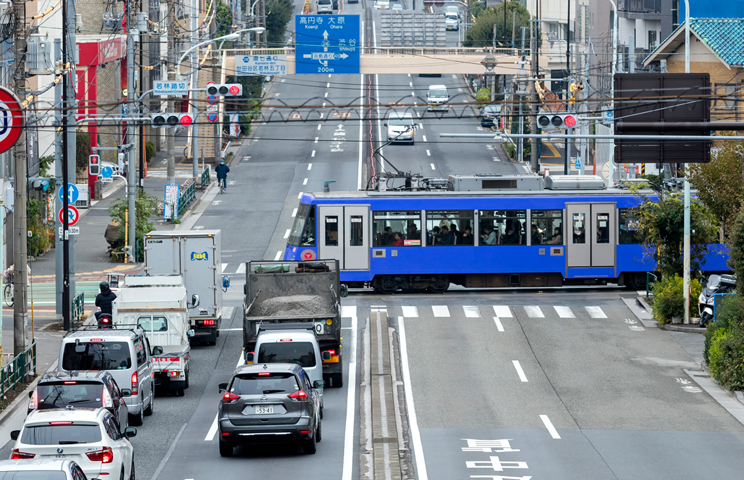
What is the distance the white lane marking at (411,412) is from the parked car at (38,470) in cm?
661

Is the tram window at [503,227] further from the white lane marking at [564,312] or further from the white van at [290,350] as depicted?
the white van at [290,350]

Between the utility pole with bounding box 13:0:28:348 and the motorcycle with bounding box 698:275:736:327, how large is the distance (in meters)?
18.8

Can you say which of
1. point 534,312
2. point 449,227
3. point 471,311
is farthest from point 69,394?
point 449,227

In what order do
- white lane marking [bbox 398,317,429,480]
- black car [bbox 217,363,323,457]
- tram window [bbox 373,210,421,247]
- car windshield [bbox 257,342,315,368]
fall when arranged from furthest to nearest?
tram window [bbox 373,210,421,247], car windshield [bbox 257,342,315,368], black car [bbox 217,363,323,457], white lane marking [bbox 398,317,429,480]

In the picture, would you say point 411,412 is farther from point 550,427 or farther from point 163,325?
point 163,325

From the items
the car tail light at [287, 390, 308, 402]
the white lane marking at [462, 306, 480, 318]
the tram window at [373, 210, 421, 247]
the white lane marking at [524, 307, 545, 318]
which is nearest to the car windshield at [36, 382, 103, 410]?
the car tail light at [287, 390, 308, 402]

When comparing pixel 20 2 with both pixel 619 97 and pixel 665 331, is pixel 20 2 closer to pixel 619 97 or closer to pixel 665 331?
pixel 619 97

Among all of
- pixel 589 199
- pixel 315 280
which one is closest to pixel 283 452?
pixel 315 280

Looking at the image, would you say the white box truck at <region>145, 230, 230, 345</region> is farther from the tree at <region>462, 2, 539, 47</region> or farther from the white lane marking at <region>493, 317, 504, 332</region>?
the tree at <region>462, 2, 539, 47</region>

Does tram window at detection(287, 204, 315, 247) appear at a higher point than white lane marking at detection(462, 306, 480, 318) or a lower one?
higher

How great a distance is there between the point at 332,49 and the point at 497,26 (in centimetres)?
3616

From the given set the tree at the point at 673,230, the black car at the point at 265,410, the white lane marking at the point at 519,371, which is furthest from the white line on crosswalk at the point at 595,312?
the black car at the point at 265,410

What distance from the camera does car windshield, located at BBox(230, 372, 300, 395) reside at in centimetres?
1848

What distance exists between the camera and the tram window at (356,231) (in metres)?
36.7
